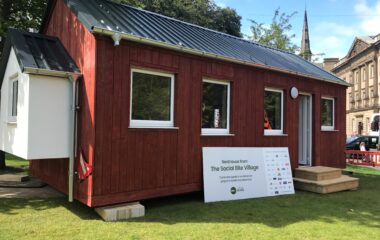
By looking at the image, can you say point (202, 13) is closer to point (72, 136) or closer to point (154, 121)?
point (154, 121)

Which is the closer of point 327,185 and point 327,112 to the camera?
point 327,185

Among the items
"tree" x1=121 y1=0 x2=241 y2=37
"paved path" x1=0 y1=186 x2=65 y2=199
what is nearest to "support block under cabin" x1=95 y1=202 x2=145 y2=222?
"paved path" x1=0 y1=186 x2=65 y2=199

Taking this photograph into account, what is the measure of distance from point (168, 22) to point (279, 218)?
5828mm

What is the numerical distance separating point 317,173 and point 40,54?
24.3 feet

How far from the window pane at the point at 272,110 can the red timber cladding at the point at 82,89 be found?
5.23 meters

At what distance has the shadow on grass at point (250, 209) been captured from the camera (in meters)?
6.59

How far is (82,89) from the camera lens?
677 cm

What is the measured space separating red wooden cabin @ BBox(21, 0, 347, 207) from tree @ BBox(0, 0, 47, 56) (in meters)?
4.64

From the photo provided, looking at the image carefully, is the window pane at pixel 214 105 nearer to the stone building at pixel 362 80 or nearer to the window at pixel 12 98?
the window at pixel 12 98

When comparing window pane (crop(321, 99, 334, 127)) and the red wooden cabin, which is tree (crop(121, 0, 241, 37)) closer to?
window pane (crop(321, 99, 334, 127))

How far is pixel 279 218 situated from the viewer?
22.3 ft

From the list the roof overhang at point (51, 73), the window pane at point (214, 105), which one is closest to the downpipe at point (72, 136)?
the roof overhang at point (51, 73)

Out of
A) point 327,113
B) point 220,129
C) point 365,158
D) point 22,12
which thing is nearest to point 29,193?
point 220,129

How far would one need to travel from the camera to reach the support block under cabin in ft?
20.5
